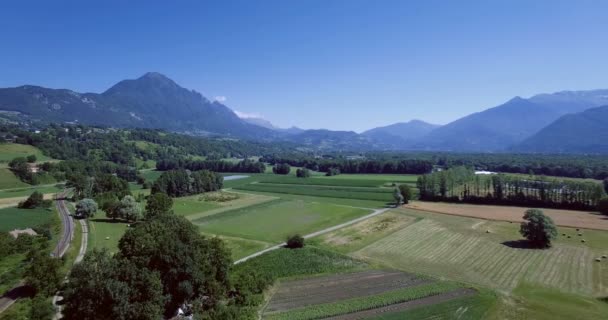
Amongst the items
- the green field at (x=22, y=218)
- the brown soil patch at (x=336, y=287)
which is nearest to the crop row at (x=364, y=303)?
the brown soil patch at (x=336, y=287)

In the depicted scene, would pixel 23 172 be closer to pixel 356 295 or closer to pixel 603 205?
pixel 356 295

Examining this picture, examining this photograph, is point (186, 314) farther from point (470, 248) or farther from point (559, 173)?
point (559, 173)

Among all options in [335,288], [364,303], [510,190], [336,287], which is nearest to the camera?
[364,303]

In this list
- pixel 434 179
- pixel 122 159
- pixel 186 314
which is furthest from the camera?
pixel 122 159

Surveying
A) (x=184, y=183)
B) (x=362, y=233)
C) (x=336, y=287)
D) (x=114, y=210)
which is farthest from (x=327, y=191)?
(x=336, y=287)

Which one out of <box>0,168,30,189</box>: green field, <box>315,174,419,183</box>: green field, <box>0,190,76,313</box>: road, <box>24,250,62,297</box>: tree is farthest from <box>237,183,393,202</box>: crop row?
<box>24,250,62,297</box>: tree

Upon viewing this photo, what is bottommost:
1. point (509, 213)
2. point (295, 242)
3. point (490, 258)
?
point (490, 258)

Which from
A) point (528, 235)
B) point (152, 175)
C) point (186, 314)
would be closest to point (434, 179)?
Answer: point (528, 235)
